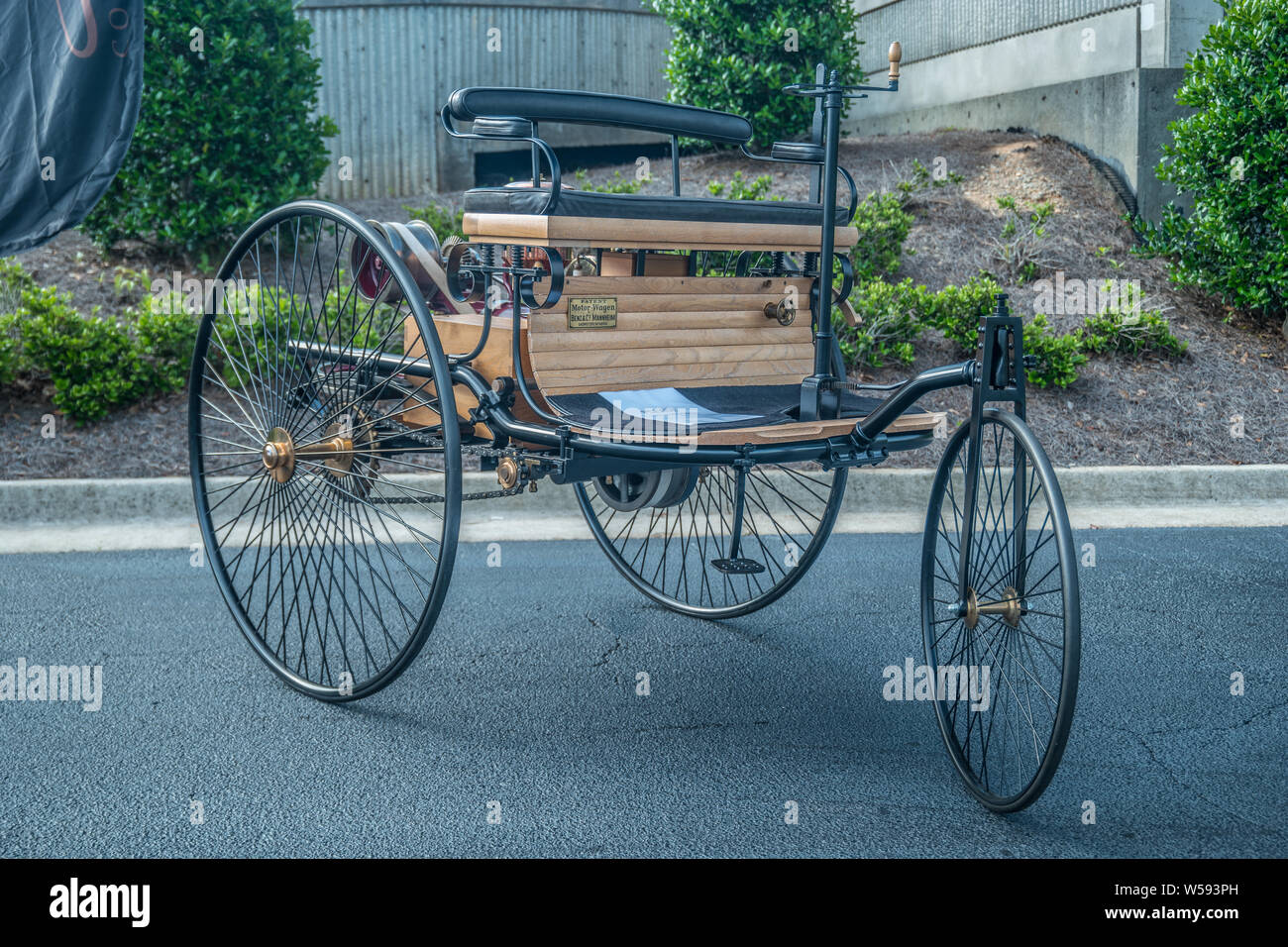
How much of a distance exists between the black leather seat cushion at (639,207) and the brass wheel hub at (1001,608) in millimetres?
1515

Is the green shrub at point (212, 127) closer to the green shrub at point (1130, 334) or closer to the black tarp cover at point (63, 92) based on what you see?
the black tarp cover at point (63, 92)

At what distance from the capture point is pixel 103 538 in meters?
6.04

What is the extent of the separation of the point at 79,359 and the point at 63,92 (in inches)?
Answer: 76.5

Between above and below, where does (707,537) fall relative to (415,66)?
below

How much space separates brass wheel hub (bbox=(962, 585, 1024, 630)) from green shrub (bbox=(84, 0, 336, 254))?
675 cm

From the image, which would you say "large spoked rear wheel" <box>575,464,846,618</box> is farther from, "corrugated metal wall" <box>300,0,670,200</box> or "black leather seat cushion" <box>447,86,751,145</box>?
"corrugated metal wall" <box>300,0,670,200</box>

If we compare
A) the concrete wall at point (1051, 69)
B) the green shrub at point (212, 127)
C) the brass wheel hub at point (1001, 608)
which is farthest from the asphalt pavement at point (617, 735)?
the concrete wall at point (1051, 69)

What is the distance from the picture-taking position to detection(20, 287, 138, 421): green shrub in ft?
23.5

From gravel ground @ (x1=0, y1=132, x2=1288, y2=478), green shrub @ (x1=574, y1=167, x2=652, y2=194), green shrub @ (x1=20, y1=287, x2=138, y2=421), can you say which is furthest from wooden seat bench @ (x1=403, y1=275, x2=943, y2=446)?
green shrub @ (x1=574, y1=167, x2=652, y2=194)

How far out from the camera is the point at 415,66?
40.0ft

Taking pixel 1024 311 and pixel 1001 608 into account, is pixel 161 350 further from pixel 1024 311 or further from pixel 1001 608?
pixel 1001 608

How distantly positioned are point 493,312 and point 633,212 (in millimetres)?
613

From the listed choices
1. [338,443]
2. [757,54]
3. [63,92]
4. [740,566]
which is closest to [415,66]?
[757,54]

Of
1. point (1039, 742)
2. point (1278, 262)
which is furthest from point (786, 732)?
point (1278, 262)
